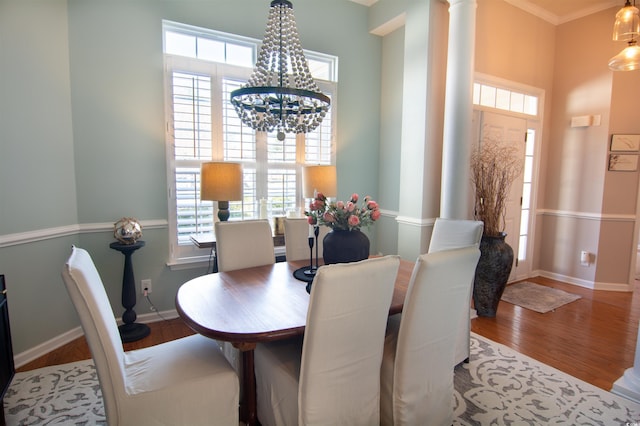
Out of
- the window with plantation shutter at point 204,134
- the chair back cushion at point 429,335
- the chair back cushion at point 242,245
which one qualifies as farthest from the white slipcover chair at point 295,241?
the chair back cushion at point 429,335

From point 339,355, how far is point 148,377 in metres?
0.85

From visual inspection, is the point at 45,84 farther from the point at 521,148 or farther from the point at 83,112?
the point at 521,148

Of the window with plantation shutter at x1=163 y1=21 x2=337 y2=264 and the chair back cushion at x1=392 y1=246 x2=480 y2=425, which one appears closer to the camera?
the chair back cushion at x1=392 y1=246 x2=480 y2=425

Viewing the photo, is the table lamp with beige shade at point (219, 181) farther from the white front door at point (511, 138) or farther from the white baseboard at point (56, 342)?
the white front door at point (511, 138)

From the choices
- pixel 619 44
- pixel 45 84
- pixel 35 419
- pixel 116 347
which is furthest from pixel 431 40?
pixel 35 419

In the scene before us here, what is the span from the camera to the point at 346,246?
2.16 meters

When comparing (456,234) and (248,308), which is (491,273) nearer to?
(456,234)

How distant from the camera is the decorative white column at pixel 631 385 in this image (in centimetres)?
219

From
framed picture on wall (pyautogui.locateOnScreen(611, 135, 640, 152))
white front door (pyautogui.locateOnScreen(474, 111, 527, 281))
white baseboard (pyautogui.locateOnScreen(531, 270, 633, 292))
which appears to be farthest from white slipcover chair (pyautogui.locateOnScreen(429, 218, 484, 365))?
framed picture on wall (pyautogui.locateOnScreen(611, 135, 640, 152))

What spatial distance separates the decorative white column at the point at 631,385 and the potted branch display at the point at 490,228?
3.92 ft

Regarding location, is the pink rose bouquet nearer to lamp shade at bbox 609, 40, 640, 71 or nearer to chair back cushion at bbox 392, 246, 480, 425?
chair back cushion at bbox 392, 246, 480, 425

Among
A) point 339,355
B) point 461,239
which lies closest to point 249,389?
point 339,355

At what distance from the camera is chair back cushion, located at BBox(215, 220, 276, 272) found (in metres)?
2.53

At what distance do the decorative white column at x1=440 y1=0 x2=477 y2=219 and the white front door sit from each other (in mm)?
683
